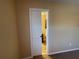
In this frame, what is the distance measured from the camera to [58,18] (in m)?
4.32

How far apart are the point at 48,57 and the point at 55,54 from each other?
0.47 m

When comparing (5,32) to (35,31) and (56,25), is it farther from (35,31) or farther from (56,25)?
(56,25)

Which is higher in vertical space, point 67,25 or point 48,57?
point 67,25

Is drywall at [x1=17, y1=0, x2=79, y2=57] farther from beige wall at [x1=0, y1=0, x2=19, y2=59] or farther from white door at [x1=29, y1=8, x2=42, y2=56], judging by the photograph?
beige wall at [x1=0, y1=0, x2=19, y2=59]

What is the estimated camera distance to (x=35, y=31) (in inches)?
160

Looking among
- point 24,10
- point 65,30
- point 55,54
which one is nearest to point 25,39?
point 24,10

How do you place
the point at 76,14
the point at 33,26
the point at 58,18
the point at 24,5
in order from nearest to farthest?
1. the point at 24,5
2. the point at 33,26
3. the point at 58,18
4. the point at 76,14

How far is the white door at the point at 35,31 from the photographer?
12.9 feet

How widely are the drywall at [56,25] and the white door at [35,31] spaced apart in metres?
0.20

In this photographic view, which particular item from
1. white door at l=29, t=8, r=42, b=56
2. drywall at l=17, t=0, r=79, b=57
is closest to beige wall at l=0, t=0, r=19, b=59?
drywall at l=17, t=0, r=79, b=57

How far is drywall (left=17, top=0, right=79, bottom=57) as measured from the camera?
369cm

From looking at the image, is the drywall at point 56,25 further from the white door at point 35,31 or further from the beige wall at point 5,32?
the beige wall at point 5,32

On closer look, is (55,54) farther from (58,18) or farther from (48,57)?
(58,18)

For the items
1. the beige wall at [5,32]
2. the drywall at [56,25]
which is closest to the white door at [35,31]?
the drywall at [56,25]
